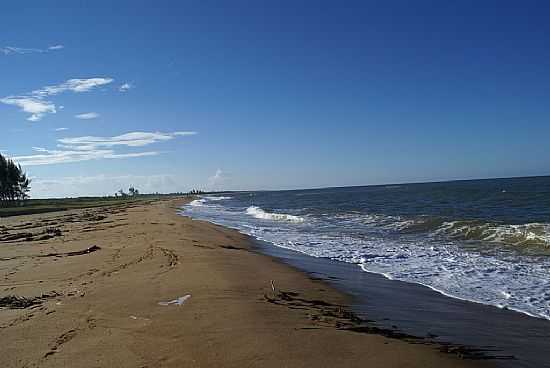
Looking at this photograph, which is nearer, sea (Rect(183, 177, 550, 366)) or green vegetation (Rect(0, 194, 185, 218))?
sea (Rect(183, 177, 550, 366))

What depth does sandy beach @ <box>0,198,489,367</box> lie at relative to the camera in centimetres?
449

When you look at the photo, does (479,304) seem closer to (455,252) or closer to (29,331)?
(455,252)

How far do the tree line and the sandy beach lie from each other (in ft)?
236

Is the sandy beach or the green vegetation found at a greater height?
the green vegetation

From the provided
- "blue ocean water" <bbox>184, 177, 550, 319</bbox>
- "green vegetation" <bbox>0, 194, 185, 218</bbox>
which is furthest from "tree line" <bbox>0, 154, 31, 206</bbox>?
"blue ocean water" <bbox>184, 177, 550, 319</bbox>

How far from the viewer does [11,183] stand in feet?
243

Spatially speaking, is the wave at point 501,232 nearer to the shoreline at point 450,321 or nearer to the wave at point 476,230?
the wave at point 476,230

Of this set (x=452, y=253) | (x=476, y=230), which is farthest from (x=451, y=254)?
(x=476, y=230)

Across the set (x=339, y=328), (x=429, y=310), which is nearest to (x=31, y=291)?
(x=339, y=328)

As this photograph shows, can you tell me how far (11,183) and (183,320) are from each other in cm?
8298

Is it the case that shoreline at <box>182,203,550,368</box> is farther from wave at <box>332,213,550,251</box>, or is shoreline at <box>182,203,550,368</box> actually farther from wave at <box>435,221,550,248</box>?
wave at <box>435,221,550,248</box>

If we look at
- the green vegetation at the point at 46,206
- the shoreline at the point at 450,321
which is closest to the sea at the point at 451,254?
the shoreline at the point at 450,321

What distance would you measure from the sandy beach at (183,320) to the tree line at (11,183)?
72031 millimetres

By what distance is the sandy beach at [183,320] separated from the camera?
14.7 ft
